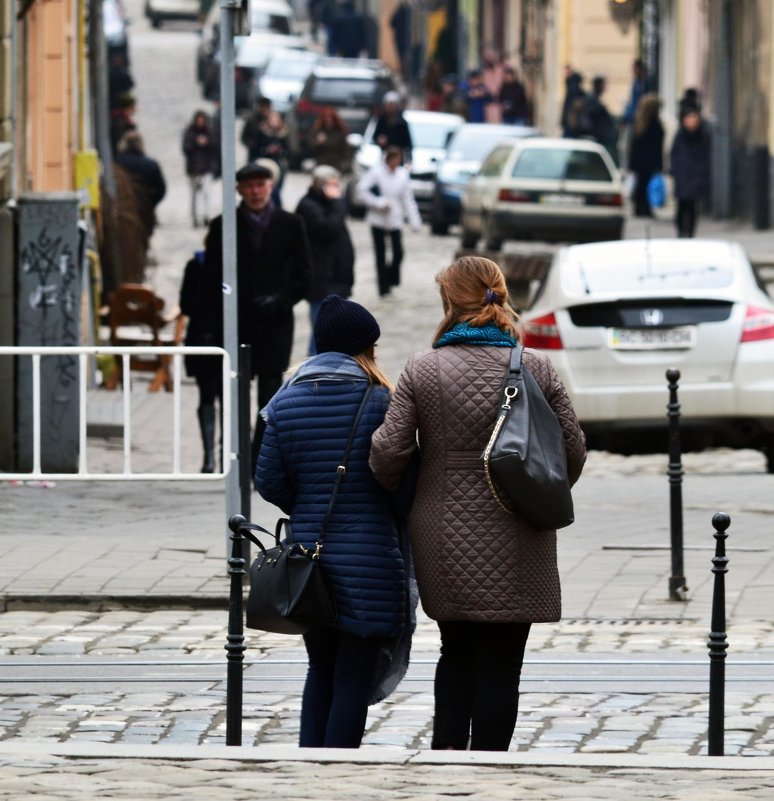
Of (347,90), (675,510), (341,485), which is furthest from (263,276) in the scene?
(347,90)

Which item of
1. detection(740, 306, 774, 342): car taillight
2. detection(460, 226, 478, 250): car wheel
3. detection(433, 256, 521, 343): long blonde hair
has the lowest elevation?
detection(460, 226, 478, 250): car wheel

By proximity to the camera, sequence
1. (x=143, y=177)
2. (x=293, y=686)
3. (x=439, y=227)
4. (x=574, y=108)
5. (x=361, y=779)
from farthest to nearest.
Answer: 1. (x=574, y=108)
2. (x=439, y=227)
3. (x=143, y=177)
4. (x=293, y=686)
5. (x=361, y=779)

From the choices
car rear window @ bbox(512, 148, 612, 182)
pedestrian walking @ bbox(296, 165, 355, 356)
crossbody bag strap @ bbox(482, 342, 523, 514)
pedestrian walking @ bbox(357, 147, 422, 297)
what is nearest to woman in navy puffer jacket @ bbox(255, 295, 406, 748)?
crossbody bag strap @ bbox(482, 342, 523, 514)

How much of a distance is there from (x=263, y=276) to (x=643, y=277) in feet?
7.68

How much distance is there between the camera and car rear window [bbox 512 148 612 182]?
29984 mm

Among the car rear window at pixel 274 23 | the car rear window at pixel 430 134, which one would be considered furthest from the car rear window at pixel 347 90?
the car rear window at pixel 274 23

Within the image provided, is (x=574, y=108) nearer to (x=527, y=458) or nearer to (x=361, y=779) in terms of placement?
(x=527, y=458)

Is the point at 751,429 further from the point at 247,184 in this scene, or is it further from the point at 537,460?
the point at 537,460

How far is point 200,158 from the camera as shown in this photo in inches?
1276

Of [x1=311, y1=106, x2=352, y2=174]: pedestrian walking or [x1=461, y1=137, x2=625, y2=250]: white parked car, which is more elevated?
[x1=311, y1=106, x2=352, y2=174]: pedestrian walking

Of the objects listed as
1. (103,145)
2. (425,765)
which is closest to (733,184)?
(103,145)

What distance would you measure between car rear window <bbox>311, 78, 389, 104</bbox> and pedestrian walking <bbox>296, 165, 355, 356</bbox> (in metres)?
27.4

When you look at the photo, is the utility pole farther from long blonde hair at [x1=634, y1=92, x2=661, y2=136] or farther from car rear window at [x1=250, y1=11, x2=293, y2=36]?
car rear window at [x1=250, y1=11, x2=293, y2=36]

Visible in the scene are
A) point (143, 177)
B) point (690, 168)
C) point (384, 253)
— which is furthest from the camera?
point (690, 168)
